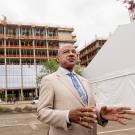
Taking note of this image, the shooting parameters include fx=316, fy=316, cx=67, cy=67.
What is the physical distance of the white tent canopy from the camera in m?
13.0

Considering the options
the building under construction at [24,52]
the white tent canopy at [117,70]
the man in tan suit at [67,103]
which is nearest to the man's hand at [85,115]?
the man in tan suit at [67,103]

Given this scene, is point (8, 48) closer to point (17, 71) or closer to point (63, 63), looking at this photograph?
point (17, 71)

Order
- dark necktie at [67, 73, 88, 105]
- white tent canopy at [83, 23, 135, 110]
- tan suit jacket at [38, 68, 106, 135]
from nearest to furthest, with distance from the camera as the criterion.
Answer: tan suit jacket at [38, 68, 106, 135] → dark necktie at [67, 73, 88, 105] → white tent canopy at [83, 23, 135, 110]

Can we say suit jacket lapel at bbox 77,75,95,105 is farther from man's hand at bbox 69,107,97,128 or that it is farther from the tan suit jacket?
man's hand at bbox 69,107,97,128

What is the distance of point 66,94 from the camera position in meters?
2.31

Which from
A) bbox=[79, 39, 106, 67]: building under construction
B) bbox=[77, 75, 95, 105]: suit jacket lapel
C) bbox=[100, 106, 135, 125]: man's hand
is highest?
bbox=[79, 39, 106, 67]: building under construction

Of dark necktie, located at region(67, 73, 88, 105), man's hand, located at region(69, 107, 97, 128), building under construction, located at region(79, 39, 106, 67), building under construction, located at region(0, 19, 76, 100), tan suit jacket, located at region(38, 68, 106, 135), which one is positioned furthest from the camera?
building under construction, located at region(79, 39, 106, 67)

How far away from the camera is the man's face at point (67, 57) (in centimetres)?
249

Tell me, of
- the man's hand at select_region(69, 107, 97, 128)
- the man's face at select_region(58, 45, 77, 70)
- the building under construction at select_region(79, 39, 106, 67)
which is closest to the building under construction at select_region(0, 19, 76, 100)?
the building under construction at select_region(79, 39, 106, 67)

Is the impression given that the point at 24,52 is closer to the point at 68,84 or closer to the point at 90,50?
the point at 90,50

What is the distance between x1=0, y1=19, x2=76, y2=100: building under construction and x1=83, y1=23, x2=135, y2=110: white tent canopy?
144 feet

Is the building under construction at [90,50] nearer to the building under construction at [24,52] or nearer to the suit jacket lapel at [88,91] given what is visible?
the building under construction at [24,52]

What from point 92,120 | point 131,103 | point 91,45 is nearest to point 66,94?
point 92,120

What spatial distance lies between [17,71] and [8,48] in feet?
26.8
